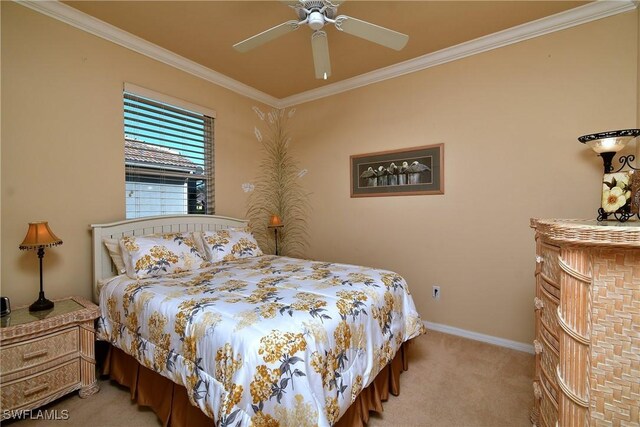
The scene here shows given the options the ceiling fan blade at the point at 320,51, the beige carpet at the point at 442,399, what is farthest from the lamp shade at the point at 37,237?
the ceiling fan blade at the point at 320,51

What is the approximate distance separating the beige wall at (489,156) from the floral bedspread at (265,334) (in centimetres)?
98

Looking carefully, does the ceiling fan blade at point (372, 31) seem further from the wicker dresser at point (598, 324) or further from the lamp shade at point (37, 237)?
the lamp shade at point (37, 237)

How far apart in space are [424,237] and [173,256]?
2.37 meters

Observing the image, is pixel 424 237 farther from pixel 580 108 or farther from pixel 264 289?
pixel 264 289

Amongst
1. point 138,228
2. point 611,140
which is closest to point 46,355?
point 138,228

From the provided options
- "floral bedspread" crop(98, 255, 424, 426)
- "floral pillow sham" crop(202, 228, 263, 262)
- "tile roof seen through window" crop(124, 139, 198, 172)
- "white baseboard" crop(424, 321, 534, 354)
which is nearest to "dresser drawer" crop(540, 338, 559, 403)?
"floral bedspread" crop(98, 255, 424, 426)

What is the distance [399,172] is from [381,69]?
115cm

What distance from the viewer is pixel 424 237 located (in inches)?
112

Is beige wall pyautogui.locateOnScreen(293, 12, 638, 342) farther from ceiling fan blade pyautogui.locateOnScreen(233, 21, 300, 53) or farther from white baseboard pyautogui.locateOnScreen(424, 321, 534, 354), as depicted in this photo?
ceiling fan blade pyautogui.locateOnScreen(233, 21, 300, 53)

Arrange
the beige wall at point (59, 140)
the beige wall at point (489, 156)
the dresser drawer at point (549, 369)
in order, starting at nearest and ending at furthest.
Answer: the dresser drawer at point (549, 369), the beige wall at point (59, 140), the beige wall at point (489, 156)

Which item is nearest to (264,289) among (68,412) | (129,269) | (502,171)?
(129,269)

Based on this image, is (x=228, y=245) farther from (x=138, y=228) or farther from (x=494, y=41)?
(x=494, y=41)

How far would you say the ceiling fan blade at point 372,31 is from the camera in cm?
162

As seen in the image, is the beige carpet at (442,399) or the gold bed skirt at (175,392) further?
the beige carpet at (442,399)
